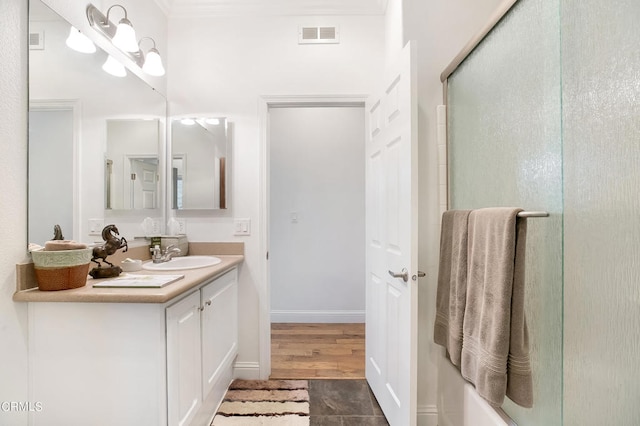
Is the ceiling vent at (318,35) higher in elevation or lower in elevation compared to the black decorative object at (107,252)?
higher

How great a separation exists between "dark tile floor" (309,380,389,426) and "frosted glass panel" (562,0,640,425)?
3.40 ft

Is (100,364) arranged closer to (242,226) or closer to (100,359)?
(100,359)

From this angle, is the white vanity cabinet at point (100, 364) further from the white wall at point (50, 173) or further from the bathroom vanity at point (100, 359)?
the white wall at point (50, 173)

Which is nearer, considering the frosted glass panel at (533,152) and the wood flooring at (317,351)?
the frosted glass panel at (533,152)

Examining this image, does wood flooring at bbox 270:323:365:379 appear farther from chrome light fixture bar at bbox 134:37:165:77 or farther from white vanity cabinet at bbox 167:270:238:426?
chrome light fixture bar at bbox 134:37:165:77

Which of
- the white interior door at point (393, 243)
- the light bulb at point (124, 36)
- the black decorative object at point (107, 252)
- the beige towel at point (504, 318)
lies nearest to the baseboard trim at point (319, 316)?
the white interior door at point (393, 243)

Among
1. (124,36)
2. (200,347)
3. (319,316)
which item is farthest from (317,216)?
(124,36)

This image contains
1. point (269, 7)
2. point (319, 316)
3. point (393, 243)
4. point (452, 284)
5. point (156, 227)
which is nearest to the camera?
point (452, 284)

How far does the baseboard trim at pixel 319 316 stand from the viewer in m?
3.17

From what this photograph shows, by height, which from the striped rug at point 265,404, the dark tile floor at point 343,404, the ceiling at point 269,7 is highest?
the ceiling at point 269,7

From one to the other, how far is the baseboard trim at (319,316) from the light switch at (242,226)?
1383 millimetres

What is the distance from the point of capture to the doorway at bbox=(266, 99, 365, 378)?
3184 millimetres

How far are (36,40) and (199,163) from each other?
108 centimetres

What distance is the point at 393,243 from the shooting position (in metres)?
1.58
